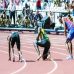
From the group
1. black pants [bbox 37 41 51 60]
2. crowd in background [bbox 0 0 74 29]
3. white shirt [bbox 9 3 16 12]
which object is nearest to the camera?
black pants [bbox 37 41 51 60]

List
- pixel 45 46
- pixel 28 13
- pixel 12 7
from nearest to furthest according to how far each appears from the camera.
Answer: pixel 45 46 < pixel 28 13 < pixel 12 7

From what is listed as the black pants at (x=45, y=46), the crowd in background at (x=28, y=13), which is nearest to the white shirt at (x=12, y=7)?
the crowd in background at (x=28, y=13)

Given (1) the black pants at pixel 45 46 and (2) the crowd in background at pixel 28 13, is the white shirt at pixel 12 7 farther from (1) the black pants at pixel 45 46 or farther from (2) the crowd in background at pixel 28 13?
(1) the black pants at pixel 45 46

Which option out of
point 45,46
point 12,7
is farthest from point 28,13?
point 45,46

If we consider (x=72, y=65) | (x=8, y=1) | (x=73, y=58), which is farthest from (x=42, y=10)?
(x=72, y=65)

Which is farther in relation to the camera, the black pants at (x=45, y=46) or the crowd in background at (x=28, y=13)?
the crowd in background at (x=28, y=13)

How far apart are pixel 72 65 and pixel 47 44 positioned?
1993 millimetres

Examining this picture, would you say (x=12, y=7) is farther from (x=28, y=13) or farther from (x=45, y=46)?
(x=45, y=46)

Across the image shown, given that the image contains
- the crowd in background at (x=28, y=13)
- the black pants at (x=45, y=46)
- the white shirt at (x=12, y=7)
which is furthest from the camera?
the white shirt at (x=12, y=7)

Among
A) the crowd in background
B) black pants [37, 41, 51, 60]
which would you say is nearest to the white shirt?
the crowd in background

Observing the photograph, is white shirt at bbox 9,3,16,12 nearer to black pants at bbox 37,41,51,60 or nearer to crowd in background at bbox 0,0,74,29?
crowd in background at bbox 0,0,74,29

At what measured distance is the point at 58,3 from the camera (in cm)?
3353

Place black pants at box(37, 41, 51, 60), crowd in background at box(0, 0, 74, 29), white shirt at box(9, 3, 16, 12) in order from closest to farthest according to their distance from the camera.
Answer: black pants at box(37, 41, 51, 60), crowd in background at box(0, 0, 74, 29), white shirt at box(9, 3, 16, 12)

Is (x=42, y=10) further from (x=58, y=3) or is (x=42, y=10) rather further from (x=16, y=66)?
(x=16, y=66)
